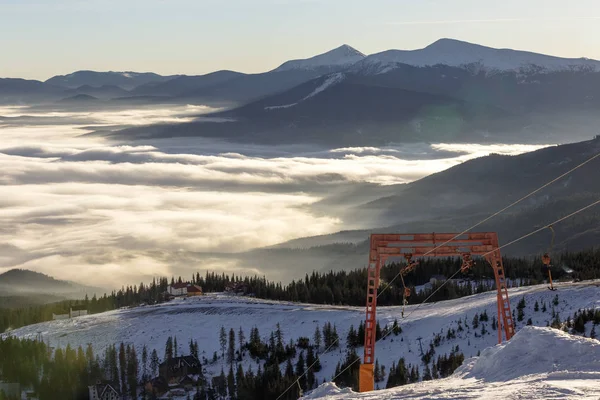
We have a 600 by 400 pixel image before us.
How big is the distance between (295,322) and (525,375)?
110389 millimetres

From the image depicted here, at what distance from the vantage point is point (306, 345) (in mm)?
148750

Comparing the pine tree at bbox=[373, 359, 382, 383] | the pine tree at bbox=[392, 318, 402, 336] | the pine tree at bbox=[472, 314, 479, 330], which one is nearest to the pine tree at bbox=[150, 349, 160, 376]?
the pine tree at bbox=[392, 318, 402, 336]

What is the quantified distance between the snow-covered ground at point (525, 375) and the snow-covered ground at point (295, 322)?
60.7 m

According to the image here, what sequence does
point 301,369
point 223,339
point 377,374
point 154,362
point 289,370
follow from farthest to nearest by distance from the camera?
point 223,339
point 154,362
point 301,369
point 289,370
point 377,374

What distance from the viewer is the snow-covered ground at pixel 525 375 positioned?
48.5 meters

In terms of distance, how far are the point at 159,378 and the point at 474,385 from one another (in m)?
92.4

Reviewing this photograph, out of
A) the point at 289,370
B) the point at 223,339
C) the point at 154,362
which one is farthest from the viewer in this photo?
the point at 223,339

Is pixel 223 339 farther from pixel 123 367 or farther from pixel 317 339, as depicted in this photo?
pixel 317 339

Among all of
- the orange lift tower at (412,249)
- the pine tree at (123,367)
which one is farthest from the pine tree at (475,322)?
the pine tree at (123,367)

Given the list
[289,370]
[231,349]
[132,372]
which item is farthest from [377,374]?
[132,372]

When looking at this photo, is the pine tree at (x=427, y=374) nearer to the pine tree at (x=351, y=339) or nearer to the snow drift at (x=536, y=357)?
the pine tree at (x=351, y=339)

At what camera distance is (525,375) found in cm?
5541

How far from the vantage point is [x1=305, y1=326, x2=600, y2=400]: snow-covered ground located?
4853cm

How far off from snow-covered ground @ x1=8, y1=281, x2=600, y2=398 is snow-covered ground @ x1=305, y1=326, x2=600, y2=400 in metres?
60.7
